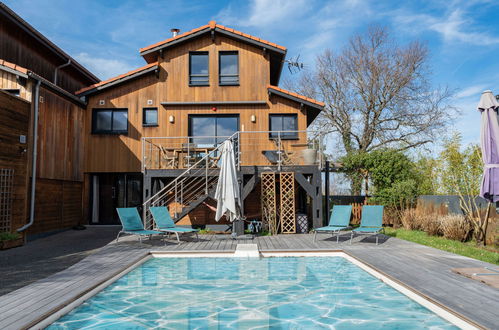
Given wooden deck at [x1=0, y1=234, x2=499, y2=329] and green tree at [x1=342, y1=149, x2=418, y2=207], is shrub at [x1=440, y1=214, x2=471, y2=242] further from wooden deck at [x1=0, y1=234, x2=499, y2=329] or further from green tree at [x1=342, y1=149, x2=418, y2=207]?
Result: green tree at [x1=342, y1=149, x2=418, y2=207]

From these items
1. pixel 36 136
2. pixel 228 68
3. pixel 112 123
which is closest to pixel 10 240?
pixel 36 136

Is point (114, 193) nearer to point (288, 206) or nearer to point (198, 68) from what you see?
point (198, 68)

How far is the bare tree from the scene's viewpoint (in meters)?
23.7

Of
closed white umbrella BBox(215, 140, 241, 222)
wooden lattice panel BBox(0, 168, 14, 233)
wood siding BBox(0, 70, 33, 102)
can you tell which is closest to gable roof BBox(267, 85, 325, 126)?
closed white umbrella BBox(215, 140, 241, 222)

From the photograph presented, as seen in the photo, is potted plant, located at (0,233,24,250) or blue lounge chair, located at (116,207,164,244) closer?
potted plant, located at (0,233,24,250)

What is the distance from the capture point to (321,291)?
6.01 meters

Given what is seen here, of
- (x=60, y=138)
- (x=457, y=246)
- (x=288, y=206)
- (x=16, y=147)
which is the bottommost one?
(x=457, y=246)

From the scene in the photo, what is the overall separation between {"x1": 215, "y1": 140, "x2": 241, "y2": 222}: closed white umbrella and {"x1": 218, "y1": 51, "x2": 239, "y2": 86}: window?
16.6ft

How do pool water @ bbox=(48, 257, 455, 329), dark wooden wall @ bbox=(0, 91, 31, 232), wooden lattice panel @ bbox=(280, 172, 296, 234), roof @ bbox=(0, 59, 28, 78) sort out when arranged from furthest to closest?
wooden lattice panel @ bbox=(280, 172, 296, 234) < roof @ bbox=(0, 59, 28, 78) < dark wooden wall @ bbox=(0, 91, 31, 232) < pool water @ bbox=(48, 257, 455, 329)

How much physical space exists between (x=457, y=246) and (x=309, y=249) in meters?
4.17

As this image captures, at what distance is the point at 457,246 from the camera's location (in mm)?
9719

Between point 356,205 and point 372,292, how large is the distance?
10.9 metres

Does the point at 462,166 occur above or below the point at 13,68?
below

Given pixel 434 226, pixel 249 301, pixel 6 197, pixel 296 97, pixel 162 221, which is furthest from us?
pixel 296 97
